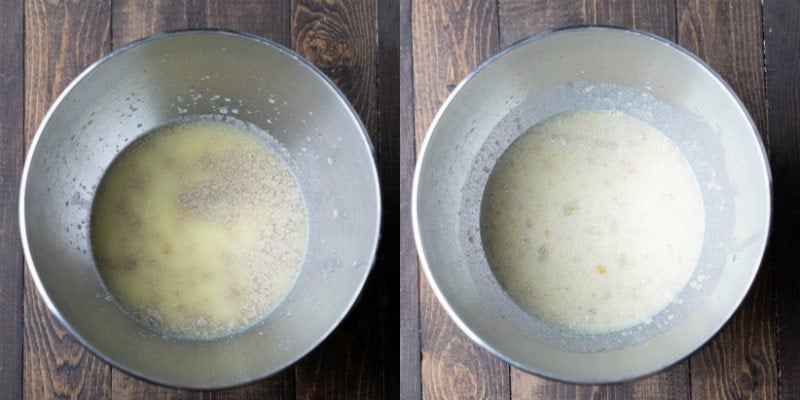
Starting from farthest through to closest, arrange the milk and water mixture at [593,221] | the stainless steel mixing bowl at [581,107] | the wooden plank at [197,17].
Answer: the wooden plank at [197,17], the milk and water mixture at [593,221], the stainless steel mixing bowl at [581,107]

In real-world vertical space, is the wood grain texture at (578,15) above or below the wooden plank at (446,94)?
above

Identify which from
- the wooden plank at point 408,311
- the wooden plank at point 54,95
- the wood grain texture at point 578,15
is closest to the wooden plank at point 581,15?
the wood grain texture at point 578,15

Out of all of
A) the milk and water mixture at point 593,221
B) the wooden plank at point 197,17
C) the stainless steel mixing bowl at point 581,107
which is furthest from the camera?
the wooden plank at point 197,17

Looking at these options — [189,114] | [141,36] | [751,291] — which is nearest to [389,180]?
[189,114]

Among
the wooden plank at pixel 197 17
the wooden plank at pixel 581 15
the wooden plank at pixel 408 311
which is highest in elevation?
the wooden plank at pixel 197 17

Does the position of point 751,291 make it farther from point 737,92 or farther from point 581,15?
point 581,15

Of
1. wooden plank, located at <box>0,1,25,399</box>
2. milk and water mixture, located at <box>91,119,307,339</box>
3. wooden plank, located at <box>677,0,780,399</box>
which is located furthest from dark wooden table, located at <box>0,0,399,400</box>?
wooden plank, located at <box>677,0,780,399</box>

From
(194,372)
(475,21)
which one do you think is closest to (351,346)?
(194,372)

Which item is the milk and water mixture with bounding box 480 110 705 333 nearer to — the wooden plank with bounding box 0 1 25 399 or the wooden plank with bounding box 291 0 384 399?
the wooden plank with bounding box 291 0 384 399

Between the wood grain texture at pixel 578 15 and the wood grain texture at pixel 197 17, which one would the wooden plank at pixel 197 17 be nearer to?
the wood grain texture at pixel 197 17
